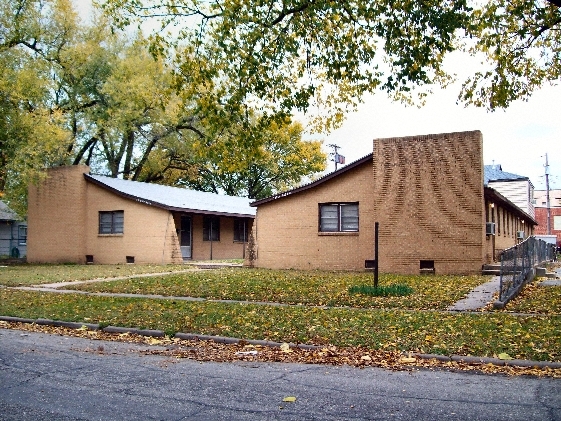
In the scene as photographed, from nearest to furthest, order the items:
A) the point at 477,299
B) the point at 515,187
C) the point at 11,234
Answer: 1. the point at 477,299
2. the point at 515,187
3. the point at 11,234

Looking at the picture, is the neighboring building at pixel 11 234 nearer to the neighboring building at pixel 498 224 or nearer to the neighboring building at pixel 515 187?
the neighboring building at pixel 498 224

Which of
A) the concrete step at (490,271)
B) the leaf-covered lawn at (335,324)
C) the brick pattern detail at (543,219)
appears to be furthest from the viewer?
the brick pattern detail at (543,219)

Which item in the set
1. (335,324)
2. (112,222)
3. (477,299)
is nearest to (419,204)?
(477,299)

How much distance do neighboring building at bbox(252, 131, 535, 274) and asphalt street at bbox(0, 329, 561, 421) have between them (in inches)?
571

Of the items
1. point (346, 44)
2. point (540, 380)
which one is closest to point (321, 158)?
point (346, 44)

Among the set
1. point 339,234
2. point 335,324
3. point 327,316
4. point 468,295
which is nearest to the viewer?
point 335,324

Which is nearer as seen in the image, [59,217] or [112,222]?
[112,222]

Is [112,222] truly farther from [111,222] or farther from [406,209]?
[406,209]

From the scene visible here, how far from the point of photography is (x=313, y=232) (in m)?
24.0

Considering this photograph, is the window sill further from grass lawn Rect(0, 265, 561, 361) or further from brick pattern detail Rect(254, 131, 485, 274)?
grass lawn Rect(0, 265, 561, 361)

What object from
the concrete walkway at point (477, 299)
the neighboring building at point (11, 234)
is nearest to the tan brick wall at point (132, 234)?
the neighboring building at point (11, 234)

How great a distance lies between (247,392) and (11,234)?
153 ft

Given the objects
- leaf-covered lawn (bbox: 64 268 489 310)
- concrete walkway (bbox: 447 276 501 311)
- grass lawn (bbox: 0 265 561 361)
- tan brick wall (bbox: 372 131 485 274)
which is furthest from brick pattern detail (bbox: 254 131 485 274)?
concrete walkway (bbox: 447 276 501 311)

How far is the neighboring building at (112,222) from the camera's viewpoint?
29.2m
